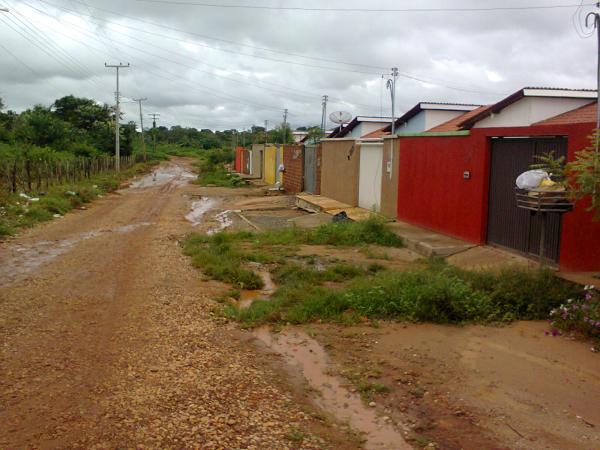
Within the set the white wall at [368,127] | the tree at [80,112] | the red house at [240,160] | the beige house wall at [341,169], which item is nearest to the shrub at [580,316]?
the beige house wall at [341,169]

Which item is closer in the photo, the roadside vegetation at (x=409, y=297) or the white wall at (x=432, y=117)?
the roadside vegetation at (x=409, y=297)

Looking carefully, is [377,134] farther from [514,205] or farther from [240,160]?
[240,160]

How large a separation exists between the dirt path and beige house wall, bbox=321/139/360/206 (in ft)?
31.8

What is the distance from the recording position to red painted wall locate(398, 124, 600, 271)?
316 inches

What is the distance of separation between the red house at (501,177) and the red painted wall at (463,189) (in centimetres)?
1

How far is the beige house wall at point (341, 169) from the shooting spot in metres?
19.1

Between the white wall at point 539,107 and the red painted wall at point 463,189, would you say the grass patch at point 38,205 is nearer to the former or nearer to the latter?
the red painted wall at point 463,189

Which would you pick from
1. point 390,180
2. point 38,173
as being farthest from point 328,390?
point 38,173

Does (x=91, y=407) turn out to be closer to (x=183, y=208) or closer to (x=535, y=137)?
(x=535, y=137)

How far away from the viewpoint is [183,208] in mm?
22797

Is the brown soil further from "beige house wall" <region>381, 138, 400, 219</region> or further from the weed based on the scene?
"beige house wall" <region>381, 138, 400, 219</region>

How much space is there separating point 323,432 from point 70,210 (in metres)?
18.0

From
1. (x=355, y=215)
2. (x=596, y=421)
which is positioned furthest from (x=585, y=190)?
(x=355, y=215)

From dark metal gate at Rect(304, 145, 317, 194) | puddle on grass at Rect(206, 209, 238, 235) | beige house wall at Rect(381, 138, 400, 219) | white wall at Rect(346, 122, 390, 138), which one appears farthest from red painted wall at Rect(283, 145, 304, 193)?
beige house wall at Rect(381, 138, 400, 219)
